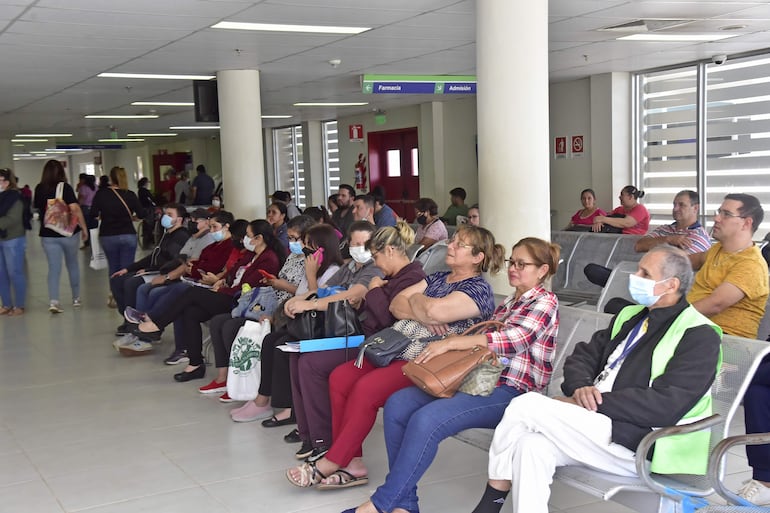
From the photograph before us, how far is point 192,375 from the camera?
6578mm

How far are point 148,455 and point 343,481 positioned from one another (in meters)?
1.33

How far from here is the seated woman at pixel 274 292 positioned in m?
5.88

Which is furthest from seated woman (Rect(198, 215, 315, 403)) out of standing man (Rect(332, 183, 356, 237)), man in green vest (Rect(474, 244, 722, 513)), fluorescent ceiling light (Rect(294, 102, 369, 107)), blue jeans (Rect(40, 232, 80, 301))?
fluorescent ceiling light (Rect(294, 102, 369, 107))

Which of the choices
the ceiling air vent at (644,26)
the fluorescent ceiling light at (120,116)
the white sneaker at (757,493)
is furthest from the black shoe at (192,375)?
the fluorescent ceiling light at (120,116)

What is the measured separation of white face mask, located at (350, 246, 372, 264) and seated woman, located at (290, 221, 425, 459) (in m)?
0.24

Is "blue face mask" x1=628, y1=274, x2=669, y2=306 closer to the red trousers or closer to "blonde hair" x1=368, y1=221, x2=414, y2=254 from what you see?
the red trousers

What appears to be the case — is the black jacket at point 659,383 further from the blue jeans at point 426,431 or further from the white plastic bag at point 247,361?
the white plastic bag at point 247,361

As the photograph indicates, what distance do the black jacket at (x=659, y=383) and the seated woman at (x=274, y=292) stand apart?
3062 millimetres

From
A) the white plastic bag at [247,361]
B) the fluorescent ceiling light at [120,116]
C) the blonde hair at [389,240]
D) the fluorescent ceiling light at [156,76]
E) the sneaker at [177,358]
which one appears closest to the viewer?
the blonde hair at [389,240]

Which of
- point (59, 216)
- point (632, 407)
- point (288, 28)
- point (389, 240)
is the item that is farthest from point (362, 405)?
point (59, 216)

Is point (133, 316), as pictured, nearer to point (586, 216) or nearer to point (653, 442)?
point (653, 442)

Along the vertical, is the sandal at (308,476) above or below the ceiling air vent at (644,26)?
below

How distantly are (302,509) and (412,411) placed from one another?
2.47 feet

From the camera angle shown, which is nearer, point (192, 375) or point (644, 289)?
point (644, 289)
